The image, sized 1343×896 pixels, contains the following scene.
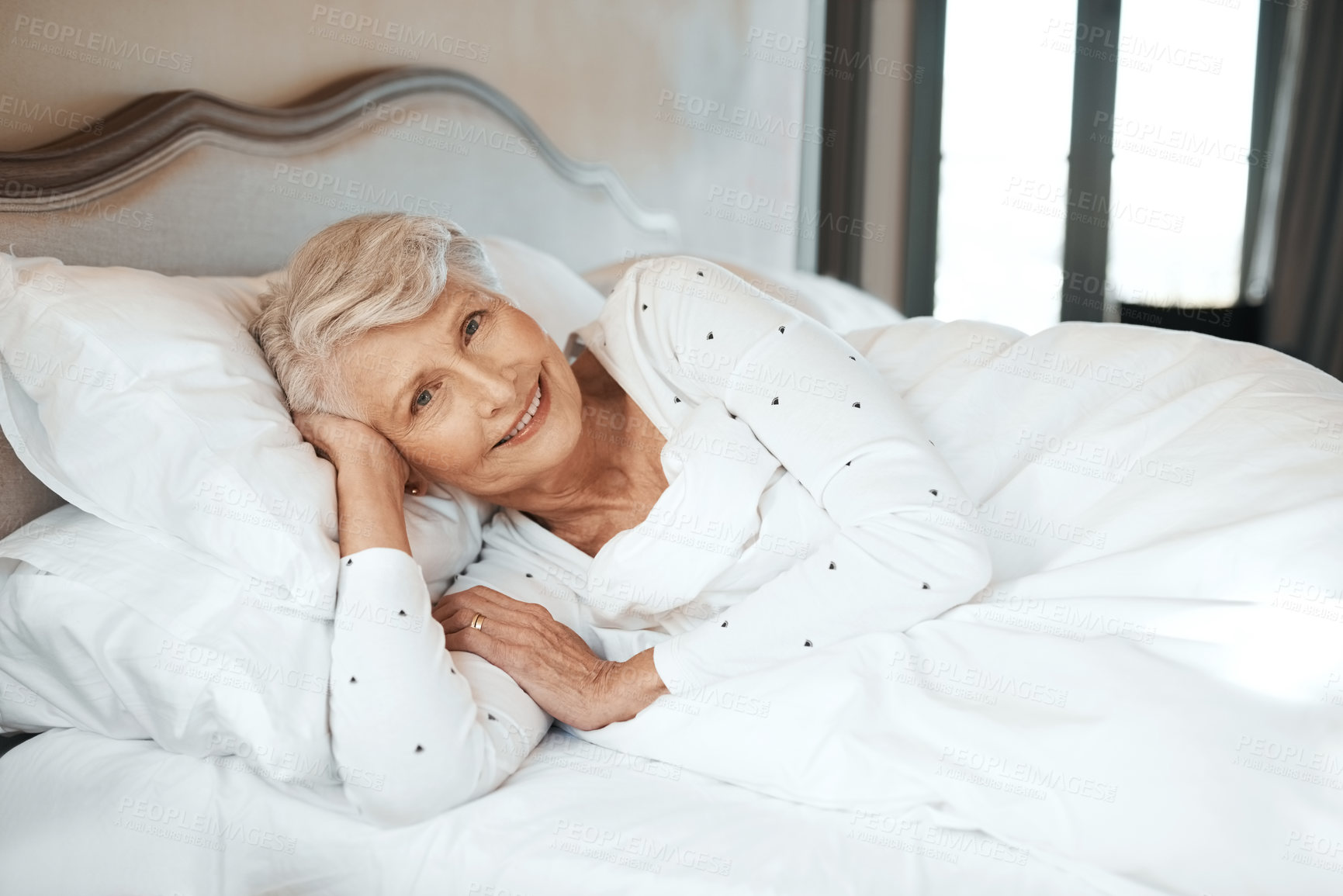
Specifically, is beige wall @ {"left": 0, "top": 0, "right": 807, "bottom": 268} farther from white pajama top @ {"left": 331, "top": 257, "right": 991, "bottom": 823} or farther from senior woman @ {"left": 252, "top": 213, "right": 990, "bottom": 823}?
white pajama top @ {"left": 331, "top": 257, "right": 991, "bottom": 823}

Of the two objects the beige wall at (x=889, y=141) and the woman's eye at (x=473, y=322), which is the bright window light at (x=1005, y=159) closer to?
the beige wall at (x=889, y=141)

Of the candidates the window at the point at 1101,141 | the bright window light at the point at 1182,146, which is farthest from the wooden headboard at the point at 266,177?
the bright window light at the point at 1182,146

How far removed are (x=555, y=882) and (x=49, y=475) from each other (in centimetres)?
77

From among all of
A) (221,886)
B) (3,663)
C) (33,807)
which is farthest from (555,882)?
(3,663)

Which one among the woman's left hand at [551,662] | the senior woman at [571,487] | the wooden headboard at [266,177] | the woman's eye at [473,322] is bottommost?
the woman's left hand at [551,662]

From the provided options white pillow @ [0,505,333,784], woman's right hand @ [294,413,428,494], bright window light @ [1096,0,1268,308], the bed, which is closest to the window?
bright window light @ [1096,0,1268,308]

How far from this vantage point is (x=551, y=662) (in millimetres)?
1222

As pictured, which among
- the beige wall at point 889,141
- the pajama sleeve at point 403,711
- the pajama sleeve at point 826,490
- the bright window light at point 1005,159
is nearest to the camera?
the pajama sleeve at point 403,711

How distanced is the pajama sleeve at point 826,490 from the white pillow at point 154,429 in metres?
0.48

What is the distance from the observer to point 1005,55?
168 inches

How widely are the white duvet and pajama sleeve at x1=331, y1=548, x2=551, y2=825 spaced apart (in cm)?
4

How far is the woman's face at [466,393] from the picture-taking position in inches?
48.2

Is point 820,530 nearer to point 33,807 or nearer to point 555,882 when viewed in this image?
point 555,882

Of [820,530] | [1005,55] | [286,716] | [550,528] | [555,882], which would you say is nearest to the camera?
[555,882]
